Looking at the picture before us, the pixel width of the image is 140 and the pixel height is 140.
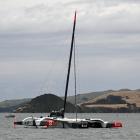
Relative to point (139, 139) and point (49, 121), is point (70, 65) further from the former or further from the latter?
point (139, 139)

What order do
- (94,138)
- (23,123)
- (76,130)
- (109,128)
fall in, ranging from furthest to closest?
(23,123) < (109,128) < (76,130) < (94,138)

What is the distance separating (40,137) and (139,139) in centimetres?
1497

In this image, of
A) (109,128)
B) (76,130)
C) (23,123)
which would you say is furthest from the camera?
(23,123)

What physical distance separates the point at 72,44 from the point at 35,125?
62.5 ft

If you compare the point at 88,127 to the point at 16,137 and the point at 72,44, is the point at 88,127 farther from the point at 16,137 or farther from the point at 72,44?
the point at 16,137

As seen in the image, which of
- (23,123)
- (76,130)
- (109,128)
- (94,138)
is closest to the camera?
(94,138)

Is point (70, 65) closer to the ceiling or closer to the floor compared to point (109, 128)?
closer to the ceiling

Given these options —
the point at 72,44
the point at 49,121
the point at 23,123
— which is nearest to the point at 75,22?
the point at 72,44

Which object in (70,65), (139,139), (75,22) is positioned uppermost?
(75,22)

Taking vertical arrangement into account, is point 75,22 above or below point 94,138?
above

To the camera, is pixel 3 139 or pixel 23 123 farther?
pixel 23 123

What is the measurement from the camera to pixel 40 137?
324 ft

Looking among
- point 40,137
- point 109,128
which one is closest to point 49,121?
point 109,128

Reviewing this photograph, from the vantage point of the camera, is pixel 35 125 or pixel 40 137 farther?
pixel 35 125
